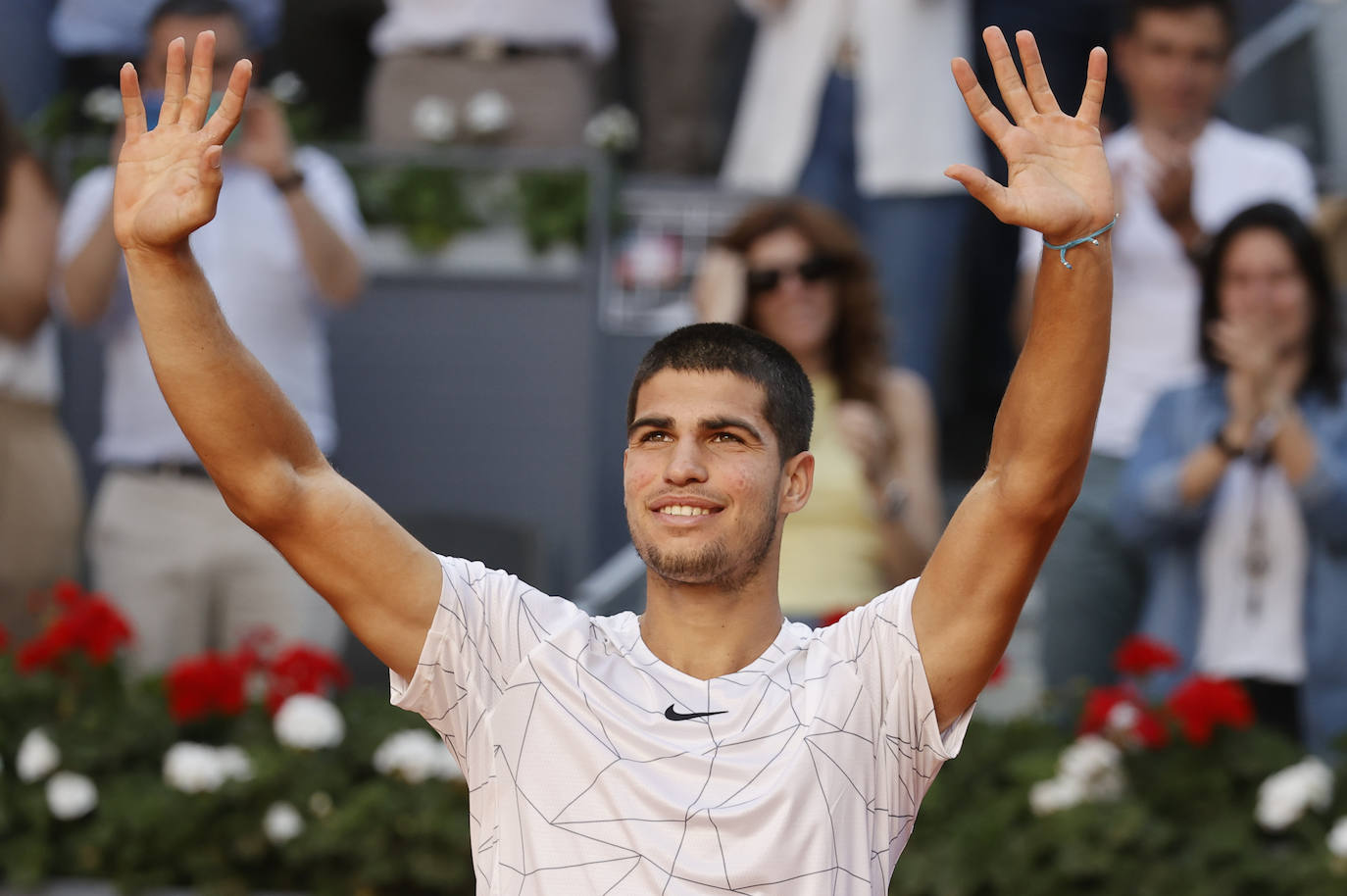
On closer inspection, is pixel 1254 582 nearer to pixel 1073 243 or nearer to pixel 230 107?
pixel 1073 243

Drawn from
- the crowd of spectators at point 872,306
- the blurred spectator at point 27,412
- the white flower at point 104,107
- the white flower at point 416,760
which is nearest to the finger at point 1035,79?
the crowd of spectators at point 872,306

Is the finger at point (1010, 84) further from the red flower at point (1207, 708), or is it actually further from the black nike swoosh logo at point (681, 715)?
the red flower at point (1207, 708)

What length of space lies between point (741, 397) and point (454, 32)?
4375 millimetres

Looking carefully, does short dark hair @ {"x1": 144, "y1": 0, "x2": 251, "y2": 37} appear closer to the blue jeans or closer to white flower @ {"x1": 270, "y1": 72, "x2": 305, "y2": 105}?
white flower @ {"x1": 270, "y1": 72, "x2": 305, "y2": 105}

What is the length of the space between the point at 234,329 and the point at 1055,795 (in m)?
2.55

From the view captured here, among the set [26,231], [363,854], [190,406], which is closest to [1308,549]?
[363,854]

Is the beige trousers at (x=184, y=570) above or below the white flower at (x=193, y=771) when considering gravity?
above

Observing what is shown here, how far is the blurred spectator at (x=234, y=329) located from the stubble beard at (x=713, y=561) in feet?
9.80

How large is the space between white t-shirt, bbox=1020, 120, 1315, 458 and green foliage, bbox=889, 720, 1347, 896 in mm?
1213

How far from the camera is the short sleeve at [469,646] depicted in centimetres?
261

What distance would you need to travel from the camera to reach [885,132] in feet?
20.4

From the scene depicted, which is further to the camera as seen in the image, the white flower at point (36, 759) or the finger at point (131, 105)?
the white flower at point (36, 759)

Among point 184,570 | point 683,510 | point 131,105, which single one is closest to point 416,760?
point 184,570

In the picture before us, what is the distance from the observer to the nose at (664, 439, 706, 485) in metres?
2.63
